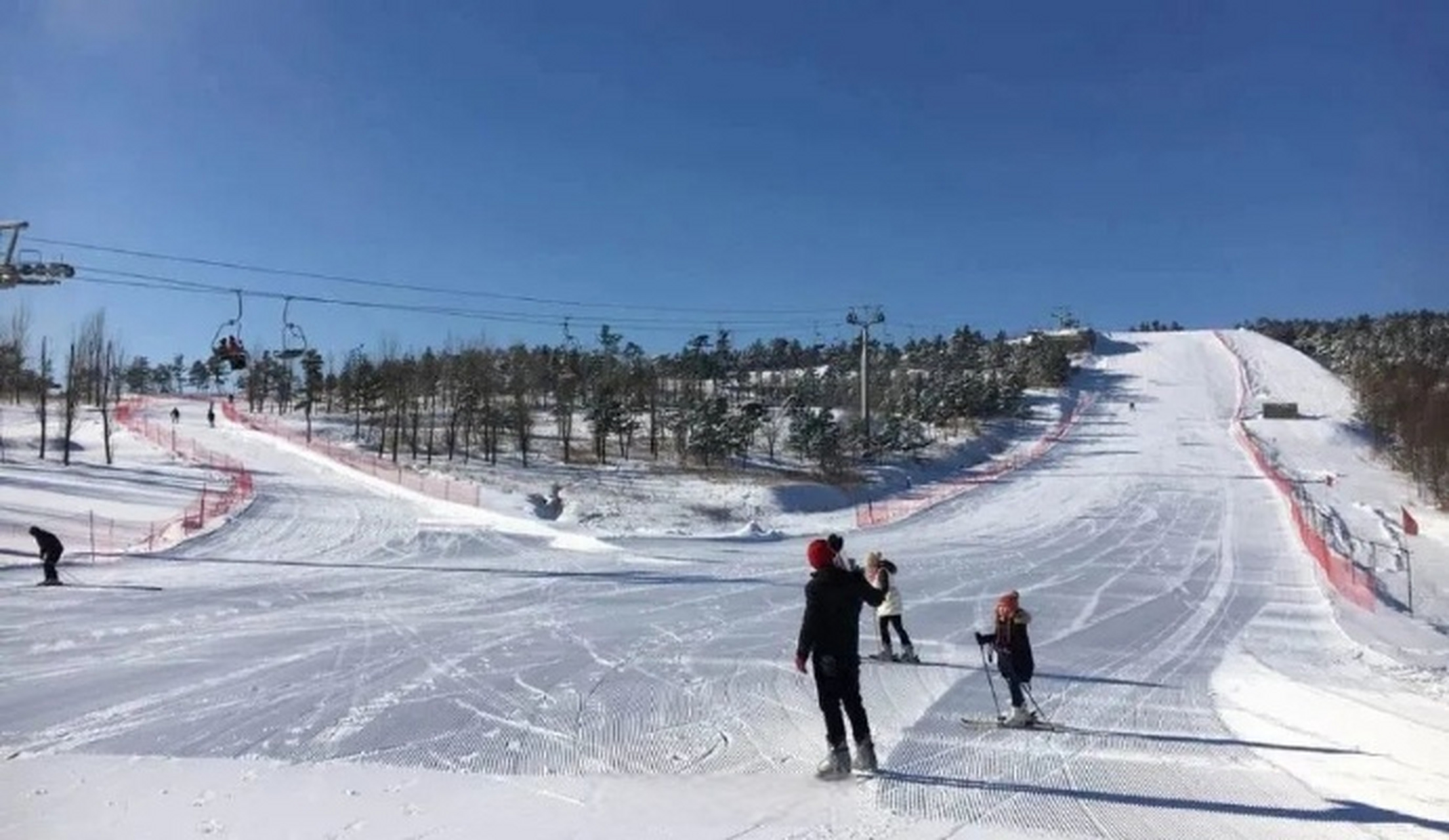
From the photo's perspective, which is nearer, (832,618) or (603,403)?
(832,618)

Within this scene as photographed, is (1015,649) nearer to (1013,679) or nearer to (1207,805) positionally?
(1013,679)

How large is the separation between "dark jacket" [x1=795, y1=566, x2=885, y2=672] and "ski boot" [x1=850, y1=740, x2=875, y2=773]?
612 millimetres

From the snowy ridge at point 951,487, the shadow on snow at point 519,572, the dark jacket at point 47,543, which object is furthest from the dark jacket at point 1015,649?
the snowy ridge at point 951,487

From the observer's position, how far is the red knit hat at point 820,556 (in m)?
7.48

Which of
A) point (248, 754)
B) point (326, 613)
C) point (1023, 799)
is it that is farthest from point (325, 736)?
point (326, 613)

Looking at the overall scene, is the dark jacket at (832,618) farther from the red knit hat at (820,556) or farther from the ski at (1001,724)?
the ski at (1001,724)

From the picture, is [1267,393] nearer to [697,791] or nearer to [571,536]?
[571,536]

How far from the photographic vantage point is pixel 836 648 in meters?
7.38

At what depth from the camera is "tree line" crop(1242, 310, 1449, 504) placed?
188 feet

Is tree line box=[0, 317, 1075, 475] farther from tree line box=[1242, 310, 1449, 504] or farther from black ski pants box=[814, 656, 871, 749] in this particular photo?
black ski pants box=[814, 656, 871, 749]

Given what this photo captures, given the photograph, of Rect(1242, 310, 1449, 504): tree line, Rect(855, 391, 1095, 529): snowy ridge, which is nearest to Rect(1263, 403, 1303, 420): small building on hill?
Rect(1242, 310, 1449, 504): tree line

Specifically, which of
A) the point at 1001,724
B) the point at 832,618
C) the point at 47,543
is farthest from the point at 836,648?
the point at 47,543

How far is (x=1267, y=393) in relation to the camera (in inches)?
4345

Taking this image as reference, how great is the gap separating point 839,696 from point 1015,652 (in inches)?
112
